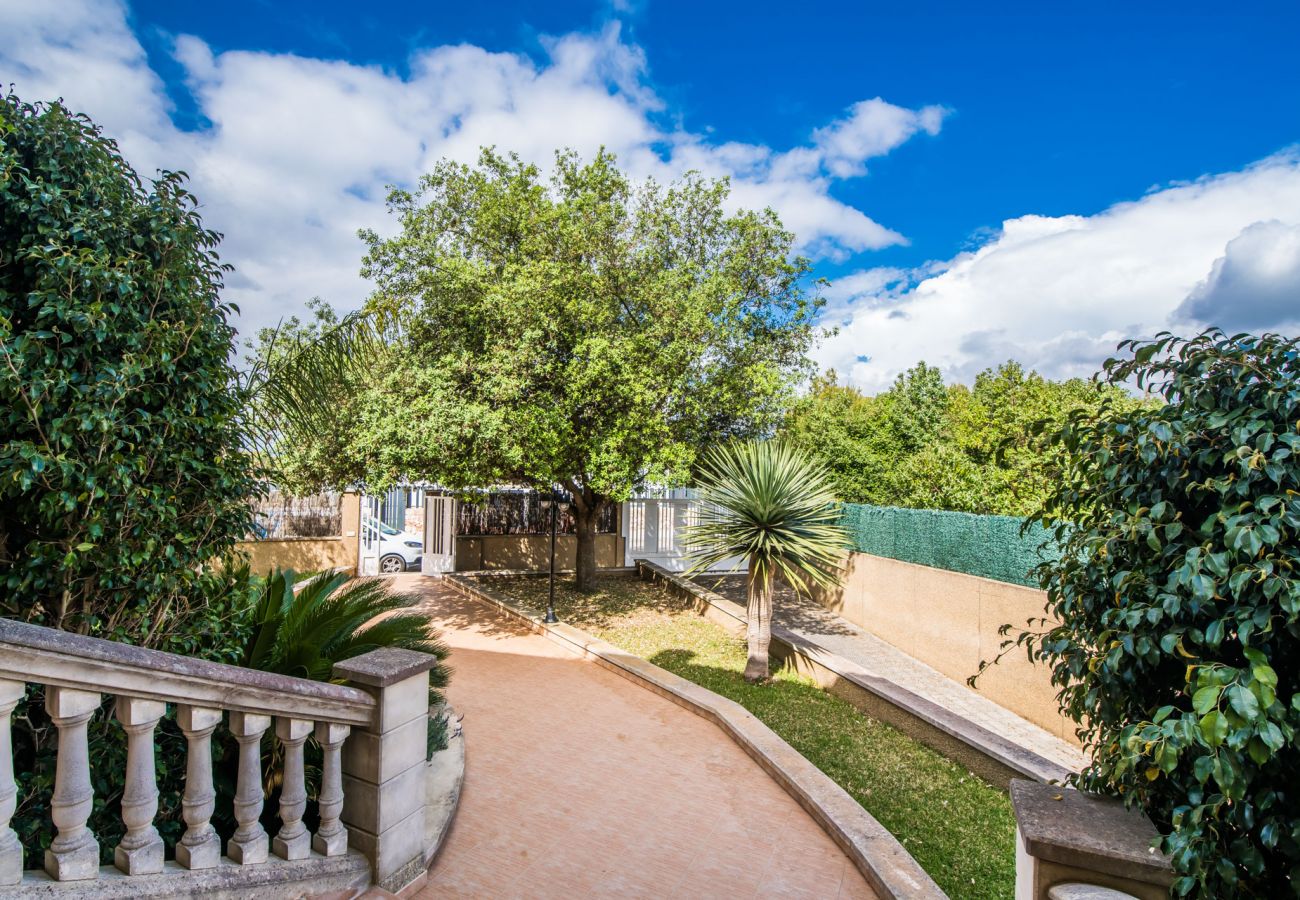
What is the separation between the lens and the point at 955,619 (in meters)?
9.77

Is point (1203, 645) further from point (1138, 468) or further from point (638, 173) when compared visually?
point (638, 173)

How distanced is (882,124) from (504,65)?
20.3 feet

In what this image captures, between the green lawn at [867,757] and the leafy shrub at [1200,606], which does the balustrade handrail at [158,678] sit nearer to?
the leafy shrub at [1200,606]

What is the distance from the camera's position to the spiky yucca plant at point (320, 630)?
380cm

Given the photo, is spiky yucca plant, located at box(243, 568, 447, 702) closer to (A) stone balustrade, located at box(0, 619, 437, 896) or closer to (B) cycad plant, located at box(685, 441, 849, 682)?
(A) stone balustrade, located at box(0, 619, 437, 896)

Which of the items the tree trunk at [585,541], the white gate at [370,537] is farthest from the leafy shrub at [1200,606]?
the white gate at [370,537]

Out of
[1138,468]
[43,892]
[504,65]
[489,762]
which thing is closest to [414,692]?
[43,892]

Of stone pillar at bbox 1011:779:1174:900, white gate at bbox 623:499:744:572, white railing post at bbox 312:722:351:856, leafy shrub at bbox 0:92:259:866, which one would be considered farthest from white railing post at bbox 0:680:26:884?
white gate at bbox 623:499:744:572

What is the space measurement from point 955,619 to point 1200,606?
8.56 metres

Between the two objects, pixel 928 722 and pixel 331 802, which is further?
pixel 928 722

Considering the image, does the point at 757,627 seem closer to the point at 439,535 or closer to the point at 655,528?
the point at 655,528

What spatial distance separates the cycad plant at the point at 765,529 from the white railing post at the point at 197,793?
256 inches

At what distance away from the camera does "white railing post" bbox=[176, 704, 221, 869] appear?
→ 7.66ft

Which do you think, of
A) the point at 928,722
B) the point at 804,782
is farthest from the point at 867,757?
the point at 804,782
